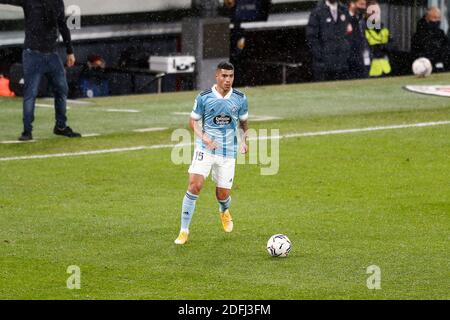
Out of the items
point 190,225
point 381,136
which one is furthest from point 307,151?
point 190,225

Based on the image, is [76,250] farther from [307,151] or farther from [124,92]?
[124,92]

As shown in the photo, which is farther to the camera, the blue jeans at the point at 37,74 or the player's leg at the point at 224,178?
the blue jeans at the point at 37,74

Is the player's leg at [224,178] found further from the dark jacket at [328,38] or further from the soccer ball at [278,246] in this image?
the dark jacket at [328,38]

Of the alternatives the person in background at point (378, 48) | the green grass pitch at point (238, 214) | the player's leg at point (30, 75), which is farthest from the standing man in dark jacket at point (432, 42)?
the player's leg at point (30, 75)

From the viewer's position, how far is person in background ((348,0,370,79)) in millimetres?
30375

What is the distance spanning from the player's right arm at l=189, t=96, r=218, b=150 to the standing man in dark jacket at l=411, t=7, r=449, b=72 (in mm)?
18697

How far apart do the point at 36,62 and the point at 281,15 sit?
46.7 ft

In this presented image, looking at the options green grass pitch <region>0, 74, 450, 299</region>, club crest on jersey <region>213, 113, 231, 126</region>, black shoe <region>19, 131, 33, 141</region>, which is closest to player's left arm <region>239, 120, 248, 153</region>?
club crest on jersey <region>213, 113, 231, 126</region>

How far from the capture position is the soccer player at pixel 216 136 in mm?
14836

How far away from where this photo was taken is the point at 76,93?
29484 millimetres

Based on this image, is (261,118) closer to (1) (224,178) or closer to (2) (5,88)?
(2) (5,88)

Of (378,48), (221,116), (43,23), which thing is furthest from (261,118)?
(221,116)

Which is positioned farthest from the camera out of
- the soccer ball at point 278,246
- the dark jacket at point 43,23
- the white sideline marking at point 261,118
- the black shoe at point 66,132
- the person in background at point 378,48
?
the person in background at point 378,48
